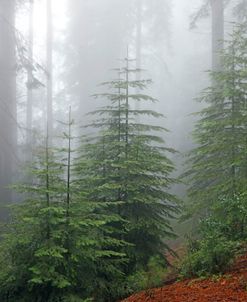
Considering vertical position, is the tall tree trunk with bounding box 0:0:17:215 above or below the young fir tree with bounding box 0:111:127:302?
above

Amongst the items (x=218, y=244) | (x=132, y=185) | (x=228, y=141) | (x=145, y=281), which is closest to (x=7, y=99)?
(x=132, y=185)

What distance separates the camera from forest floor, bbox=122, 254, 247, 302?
4.98 meters

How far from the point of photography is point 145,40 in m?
41.0

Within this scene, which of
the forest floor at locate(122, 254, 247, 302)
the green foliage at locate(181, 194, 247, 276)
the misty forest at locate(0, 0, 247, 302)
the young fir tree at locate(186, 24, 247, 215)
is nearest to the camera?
the forest floor at locate(122, 254, 247, 302)

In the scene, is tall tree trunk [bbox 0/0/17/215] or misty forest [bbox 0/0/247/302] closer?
misty forest [bbox 0/0/247/302]

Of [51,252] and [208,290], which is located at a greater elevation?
[51,252]

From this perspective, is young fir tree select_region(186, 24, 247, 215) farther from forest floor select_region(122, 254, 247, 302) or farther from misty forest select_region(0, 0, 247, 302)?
forest floor select_region(122, 254, 247, 302)

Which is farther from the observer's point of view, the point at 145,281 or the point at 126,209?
the point at 126,209

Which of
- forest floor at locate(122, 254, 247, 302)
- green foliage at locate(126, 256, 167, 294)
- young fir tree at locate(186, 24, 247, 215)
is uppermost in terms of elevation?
young fir tree at locate(186, 24, 247, 215)

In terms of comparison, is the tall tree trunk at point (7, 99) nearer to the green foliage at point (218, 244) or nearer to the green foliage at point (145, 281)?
the green foliage at point (145, 281)

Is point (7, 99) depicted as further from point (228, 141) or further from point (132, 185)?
point (228, 141)

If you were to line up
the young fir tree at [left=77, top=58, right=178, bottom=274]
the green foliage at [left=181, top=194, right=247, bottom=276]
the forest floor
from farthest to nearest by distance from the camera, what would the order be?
the young fir tree at [left=77, top=58, right=178, bottom=274] < the green foliage at [left=181, top=194, right=247, bottom=276] < the forest floor

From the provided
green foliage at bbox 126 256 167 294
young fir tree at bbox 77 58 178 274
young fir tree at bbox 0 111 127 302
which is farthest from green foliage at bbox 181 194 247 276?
young fir tree at bbox 77 58 178 274

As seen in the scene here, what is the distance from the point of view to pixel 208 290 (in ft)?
17.3
